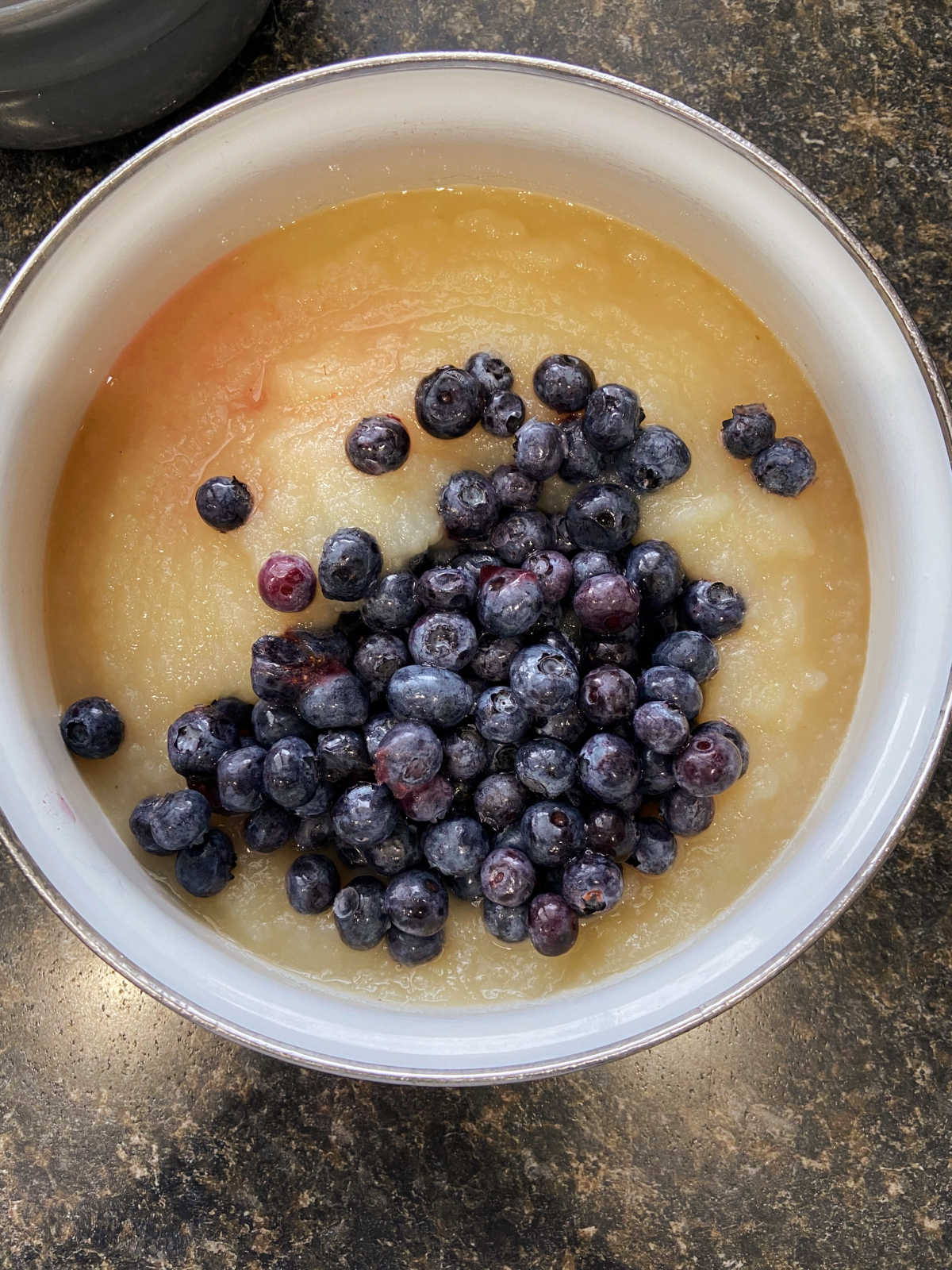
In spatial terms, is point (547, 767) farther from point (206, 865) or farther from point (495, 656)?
point (206, 865)

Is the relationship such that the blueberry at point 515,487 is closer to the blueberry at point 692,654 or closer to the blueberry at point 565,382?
the blueberry at point 565,382

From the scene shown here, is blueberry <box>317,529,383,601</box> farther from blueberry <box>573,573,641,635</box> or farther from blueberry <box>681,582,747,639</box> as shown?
blueberry <box>681,582,747,639</box>

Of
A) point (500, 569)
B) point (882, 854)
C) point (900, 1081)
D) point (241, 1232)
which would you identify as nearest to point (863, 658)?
point (882, 854)

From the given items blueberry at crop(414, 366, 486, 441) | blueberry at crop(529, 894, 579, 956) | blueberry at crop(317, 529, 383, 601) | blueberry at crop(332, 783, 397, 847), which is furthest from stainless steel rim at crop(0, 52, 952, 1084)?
blueberry at crop(317, 529, 383, 601)

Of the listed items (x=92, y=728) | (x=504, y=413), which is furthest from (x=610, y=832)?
(x=92, y=728)

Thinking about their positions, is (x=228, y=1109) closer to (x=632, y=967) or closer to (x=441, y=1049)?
(x=441, y=1049)
